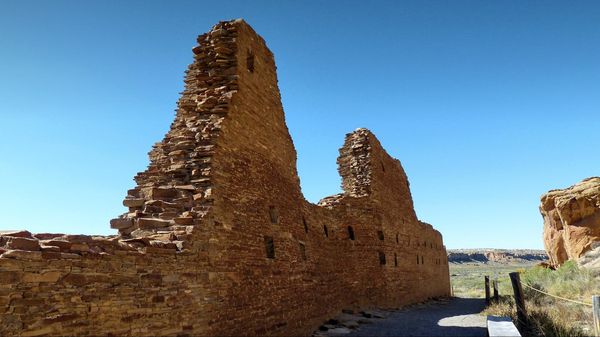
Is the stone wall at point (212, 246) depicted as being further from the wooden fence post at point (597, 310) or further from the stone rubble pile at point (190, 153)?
the wooden fence post at point (597, 310)

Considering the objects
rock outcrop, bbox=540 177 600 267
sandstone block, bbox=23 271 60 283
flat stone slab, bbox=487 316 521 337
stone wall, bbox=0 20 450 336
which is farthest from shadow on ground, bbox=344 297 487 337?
rock outcrop, bbox=540 177 600 267

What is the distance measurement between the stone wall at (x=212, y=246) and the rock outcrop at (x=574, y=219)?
58.0 ft

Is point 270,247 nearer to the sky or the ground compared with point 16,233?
nearer to the ground

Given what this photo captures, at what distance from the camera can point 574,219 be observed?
26.3 meters

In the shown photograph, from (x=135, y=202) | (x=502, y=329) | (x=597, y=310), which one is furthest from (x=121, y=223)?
(x=597, y=310)

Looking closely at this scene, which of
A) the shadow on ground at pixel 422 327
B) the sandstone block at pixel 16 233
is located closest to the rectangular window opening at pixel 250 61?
the sandstone block at pixel 16 233

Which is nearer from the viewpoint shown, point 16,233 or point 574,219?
point 16,233

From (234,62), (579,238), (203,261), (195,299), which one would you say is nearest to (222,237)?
(203,261)

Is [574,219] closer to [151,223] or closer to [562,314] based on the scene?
[562,314]

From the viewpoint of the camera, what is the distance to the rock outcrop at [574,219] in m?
25.2

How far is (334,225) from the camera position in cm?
1445

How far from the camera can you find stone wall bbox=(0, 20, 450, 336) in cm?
475

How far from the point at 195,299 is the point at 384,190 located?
1233 cm

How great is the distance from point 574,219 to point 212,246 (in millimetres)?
26852
